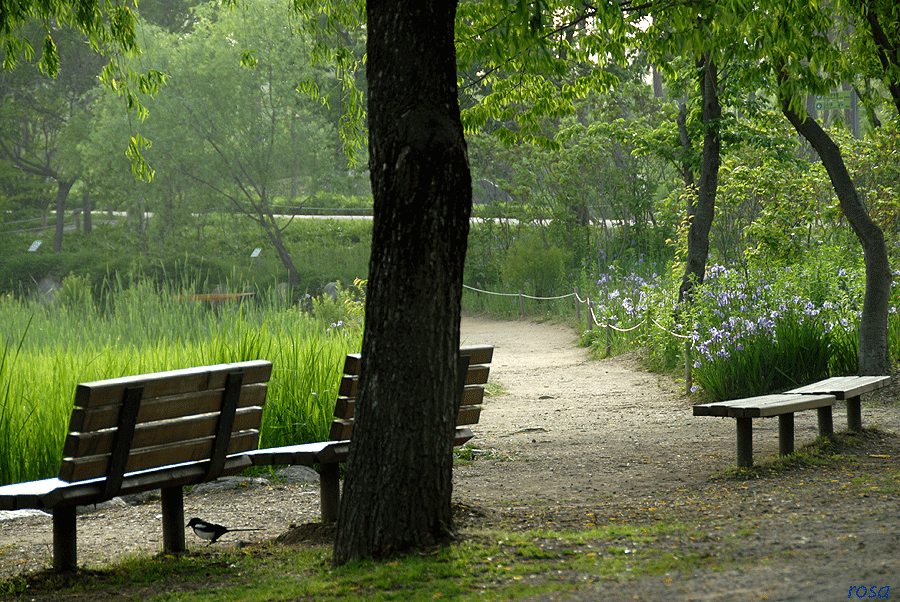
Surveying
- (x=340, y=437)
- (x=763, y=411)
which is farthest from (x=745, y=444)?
(x=340, y=437)

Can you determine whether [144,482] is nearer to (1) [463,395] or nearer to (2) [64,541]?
(2) [64,541]

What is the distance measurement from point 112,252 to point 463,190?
23.5m

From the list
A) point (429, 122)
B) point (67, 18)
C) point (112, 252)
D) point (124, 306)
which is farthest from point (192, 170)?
point (429, 122)

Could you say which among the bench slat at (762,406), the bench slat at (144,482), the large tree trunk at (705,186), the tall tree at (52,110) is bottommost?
the bench slat at (144,482)

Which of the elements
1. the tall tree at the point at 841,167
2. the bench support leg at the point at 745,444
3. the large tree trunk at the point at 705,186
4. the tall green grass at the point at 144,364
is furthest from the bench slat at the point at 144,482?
the large tree trunk at the point at 705,186

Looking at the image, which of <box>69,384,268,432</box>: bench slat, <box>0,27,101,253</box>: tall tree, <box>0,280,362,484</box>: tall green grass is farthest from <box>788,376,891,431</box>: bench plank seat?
<box>0,27,101,253</box>: tall tree

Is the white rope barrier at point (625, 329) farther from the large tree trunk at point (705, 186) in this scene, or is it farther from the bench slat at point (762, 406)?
the bench slat at point (762, 406)

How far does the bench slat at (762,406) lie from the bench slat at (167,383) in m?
2.47

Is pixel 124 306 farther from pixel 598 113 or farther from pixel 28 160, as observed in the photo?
pixel 28 160

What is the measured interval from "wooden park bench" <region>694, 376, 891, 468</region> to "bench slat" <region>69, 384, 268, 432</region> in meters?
2.46

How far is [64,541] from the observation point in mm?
3557

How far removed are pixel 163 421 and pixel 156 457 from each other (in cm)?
16

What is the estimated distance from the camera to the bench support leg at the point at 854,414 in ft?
18.6

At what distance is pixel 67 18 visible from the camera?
5.94 meters
